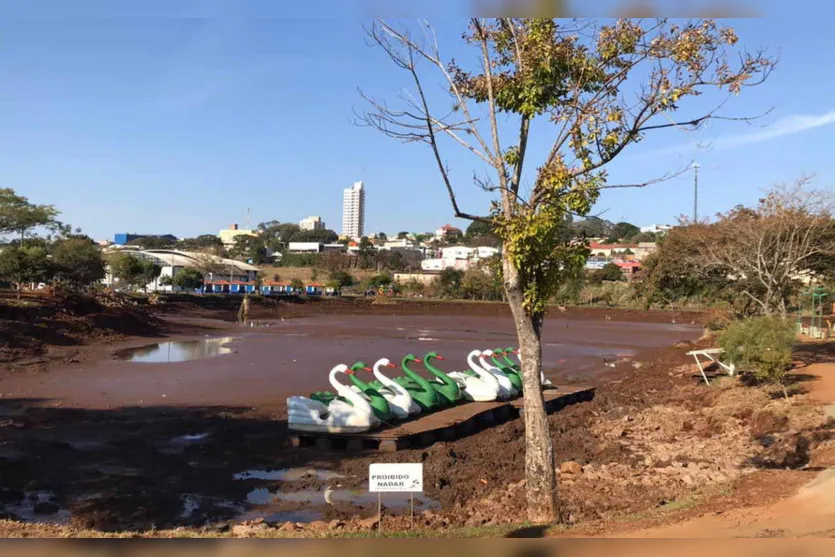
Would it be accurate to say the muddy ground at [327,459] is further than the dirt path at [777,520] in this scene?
Yes

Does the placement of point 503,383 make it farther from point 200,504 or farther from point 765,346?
point 200,504

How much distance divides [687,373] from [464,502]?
17.8 metres

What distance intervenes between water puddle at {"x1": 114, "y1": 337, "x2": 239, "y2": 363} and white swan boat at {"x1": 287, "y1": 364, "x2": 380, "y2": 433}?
16103 millimetres

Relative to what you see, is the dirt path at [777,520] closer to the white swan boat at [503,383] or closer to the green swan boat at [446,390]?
the green swan boat at [446,390]

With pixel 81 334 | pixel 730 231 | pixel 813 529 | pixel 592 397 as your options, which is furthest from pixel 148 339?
pixel 813 529

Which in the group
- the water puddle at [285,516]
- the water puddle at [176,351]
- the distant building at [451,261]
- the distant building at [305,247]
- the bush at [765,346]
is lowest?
the water puddle at [285,516]

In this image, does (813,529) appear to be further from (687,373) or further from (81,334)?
(81,334)

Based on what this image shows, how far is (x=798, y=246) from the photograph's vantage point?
2370 centimetres

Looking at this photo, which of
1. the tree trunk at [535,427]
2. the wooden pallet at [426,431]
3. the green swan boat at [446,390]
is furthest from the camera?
the green swan boat at [446,390]

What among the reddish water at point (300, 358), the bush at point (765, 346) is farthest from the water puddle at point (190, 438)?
the bush at point (765, 346)

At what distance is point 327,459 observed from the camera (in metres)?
13.1

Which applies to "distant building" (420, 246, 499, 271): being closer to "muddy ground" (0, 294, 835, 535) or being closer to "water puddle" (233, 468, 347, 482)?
"muddy ground" (0, 294, 835, 535)

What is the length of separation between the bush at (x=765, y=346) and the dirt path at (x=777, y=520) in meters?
8.80

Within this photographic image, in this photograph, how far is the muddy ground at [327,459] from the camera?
31.7 feet
